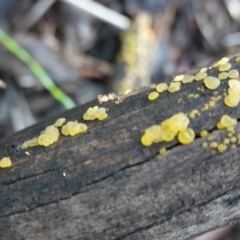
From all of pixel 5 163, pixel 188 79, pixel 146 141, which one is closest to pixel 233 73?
pixel 188 79

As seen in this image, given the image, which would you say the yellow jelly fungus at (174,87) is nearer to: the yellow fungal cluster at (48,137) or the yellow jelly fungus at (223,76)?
the yellow jelly fungus at (223,76)

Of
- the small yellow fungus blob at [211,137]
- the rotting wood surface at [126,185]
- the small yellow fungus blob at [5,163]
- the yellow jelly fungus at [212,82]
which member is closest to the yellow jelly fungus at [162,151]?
the rotting wood surface at [126,185]

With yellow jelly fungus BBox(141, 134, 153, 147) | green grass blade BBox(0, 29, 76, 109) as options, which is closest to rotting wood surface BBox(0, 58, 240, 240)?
yellow jelly fungus BBox(141, 134, 153, 147)

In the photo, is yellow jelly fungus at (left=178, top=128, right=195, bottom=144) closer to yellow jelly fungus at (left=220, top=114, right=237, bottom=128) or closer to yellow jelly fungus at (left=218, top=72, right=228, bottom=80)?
yellow jelly fungus at (left=220, top=114, right=237, bottom=128)

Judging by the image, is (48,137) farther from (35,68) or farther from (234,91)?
(35,68)

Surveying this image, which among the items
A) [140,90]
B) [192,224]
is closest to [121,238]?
[192,224]
